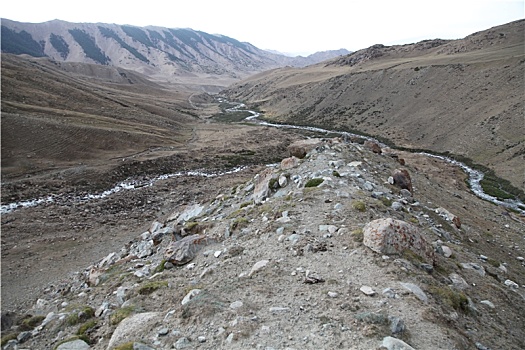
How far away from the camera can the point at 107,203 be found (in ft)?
128

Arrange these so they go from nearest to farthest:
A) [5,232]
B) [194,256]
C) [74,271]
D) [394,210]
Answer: [194,256] → [394,210] → [74,271] → [5,232]

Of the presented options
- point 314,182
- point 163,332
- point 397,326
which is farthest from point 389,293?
point 314,182

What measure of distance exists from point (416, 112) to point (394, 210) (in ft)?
263

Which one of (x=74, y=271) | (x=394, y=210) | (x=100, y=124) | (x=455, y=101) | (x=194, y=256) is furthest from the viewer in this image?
(x=455, y=101)

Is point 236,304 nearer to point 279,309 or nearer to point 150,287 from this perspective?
point 279,309

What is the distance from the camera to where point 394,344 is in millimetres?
7535

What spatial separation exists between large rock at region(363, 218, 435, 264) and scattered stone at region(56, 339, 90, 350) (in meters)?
9.83

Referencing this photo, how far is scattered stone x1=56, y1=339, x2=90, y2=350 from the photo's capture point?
1089cm

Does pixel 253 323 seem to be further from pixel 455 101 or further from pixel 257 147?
pixel 455 101

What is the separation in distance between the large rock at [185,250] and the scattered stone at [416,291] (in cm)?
886

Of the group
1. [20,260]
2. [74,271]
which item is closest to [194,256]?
[74,271]

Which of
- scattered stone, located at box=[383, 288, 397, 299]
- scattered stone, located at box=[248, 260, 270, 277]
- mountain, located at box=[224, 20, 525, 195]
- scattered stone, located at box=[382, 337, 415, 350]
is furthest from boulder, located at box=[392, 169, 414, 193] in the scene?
mountain, located at box=[224, 20, 525, 195]

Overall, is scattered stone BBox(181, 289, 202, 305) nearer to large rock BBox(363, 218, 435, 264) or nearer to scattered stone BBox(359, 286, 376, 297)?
scattered stone BBox(359, 286, 376, 297)

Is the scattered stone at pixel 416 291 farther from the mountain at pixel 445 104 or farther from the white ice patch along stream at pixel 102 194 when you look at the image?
the mountain at pixel 445 104
